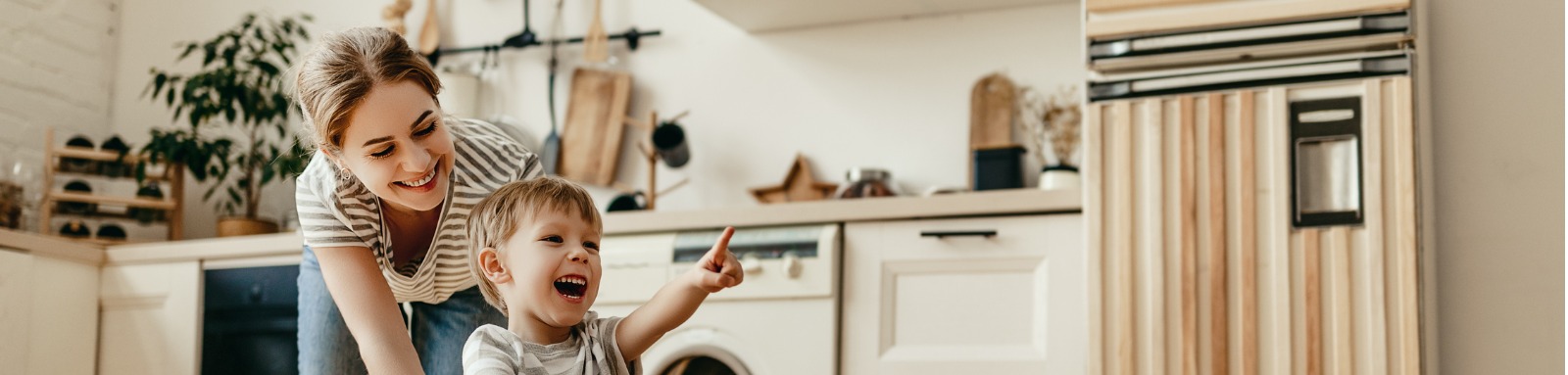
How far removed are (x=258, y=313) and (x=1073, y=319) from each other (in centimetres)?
170

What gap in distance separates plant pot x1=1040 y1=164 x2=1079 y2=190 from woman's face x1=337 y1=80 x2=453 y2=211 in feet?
5.31

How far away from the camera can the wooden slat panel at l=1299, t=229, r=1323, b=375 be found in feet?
7.44

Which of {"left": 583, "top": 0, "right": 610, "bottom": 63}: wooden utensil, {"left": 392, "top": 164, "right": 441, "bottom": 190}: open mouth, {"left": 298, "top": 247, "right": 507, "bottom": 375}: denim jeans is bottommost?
{"left": 298, "top": 247, "right": 507, "bottom": 375}: denim jeans

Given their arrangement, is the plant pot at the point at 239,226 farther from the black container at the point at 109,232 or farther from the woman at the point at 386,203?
the woman at the point at 386,203

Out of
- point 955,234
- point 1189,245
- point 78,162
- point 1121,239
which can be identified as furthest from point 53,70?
point 1189,245

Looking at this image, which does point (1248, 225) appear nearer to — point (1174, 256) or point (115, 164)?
point (1174, 256)

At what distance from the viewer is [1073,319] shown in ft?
7.98

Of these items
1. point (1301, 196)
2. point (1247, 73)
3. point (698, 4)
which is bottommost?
point (1301, 196)

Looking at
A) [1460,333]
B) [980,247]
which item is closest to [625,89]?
[980,247]

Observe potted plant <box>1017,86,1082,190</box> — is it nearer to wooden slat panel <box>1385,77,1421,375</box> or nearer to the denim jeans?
wooden slat panel <box>1385,77,1421,375</box>

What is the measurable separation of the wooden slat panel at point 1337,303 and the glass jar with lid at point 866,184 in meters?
0.90

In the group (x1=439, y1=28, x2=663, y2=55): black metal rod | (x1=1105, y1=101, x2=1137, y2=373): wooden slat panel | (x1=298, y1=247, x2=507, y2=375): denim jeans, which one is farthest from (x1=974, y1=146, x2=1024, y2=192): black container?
(x1=298, y1=247, x2=507, y2=375): denim jeans

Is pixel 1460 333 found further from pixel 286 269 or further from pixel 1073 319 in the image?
pixel 286 269

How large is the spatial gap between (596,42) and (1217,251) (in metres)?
1.67
